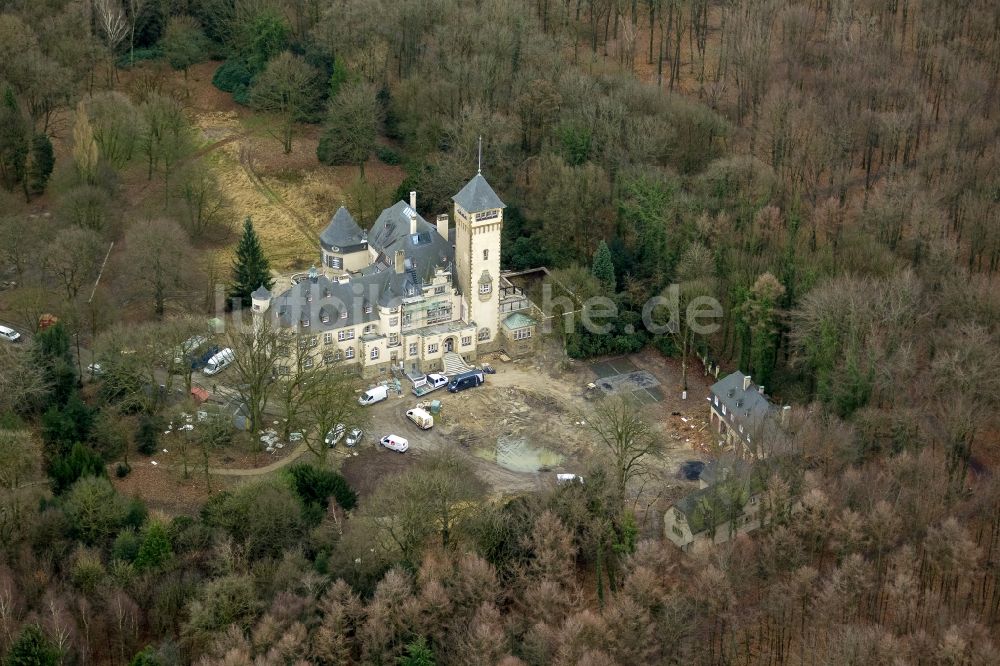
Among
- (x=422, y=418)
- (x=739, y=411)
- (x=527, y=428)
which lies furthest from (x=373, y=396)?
(x=739, y=411)

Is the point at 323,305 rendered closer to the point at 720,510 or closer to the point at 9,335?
the point at 9,335

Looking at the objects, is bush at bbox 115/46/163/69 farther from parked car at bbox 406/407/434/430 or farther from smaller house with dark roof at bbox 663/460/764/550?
smaller house with dark roof at bbox 663/460/764/550

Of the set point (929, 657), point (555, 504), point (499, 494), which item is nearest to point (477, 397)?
point (499, 494)

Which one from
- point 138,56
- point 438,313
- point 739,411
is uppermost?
point 138,56

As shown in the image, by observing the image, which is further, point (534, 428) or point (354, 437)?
point (534, 428)

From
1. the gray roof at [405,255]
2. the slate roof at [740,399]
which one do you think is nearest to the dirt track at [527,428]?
the slate roof at [740,399]

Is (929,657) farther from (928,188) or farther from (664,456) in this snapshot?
(928,188)
